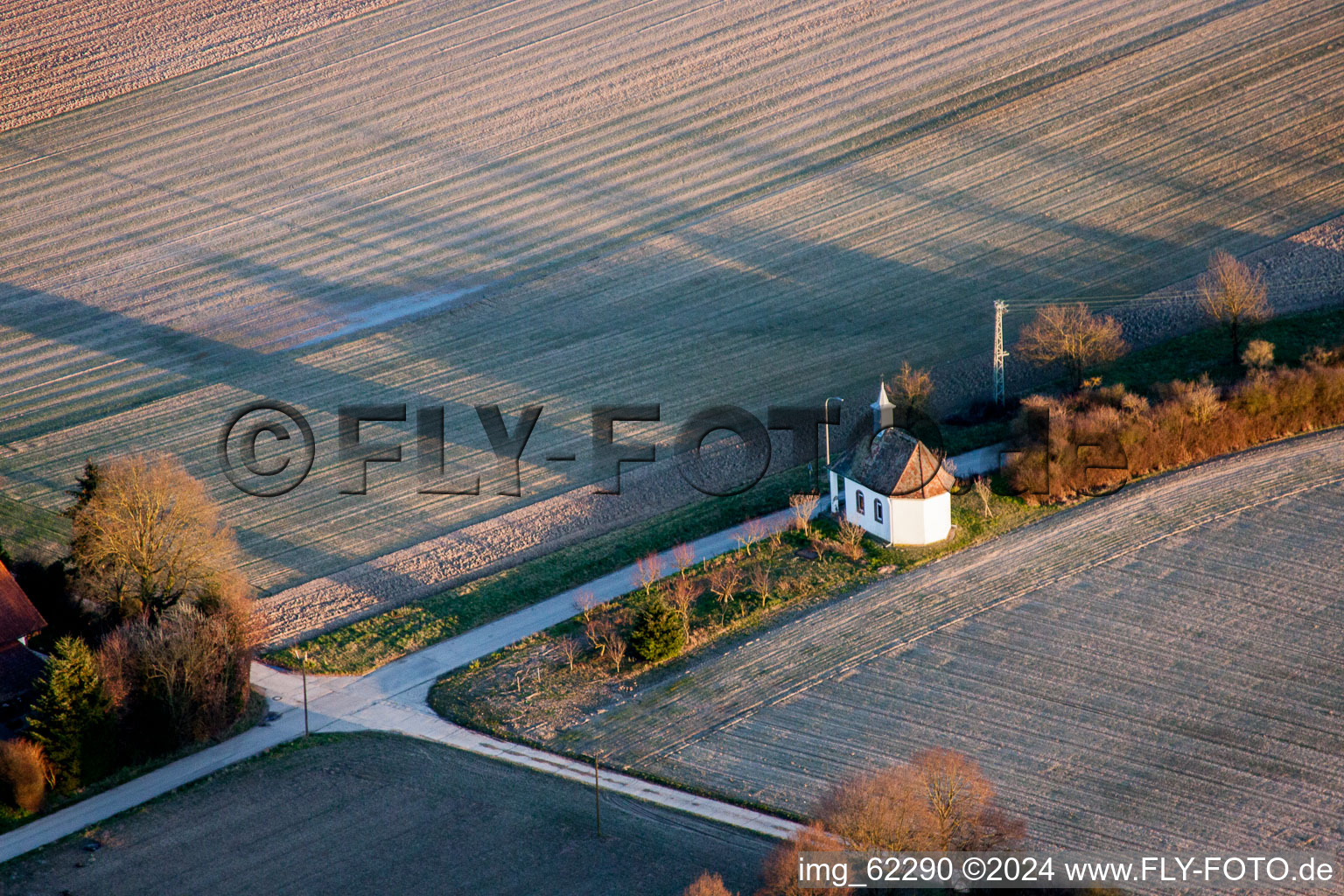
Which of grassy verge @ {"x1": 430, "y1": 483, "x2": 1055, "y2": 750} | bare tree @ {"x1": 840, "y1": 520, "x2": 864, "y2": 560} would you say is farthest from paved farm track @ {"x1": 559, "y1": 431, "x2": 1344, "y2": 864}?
bare tree @ {"x1": 840, "y1": 520, "x2": 864, "y2": 560}

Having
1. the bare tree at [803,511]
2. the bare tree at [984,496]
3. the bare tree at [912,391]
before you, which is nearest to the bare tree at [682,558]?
the bare tree at [803,511]

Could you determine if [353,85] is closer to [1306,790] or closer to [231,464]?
[231,464]

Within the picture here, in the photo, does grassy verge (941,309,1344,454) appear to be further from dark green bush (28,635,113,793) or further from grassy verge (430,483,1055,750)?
dark green bush (28,635,113,793)

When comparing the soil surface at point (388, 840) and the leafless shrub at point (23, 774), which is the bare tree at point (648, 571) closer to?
the soil surface at point (388, 840)

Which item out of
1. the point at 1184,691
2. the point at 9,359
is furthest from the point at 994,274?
the point at 9,359

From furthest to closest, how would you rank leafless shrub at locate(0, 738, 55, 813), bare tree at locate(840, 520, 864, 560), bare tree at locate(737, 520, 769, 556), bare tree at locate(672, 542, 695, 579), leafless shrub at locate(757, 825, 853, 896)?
bare tree at locate(737, 520, 769, 556) → bare tree at locate(840, 520, 864, 560) → bare tree at locate(672, 542, 695, 579) → leafless shrub at locate(0, 738, 55, 813) → leafless shrub at locate(757, 825, 853, 896)

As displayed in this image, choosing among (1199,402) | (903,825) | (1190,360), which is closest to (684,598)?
(903,825)
